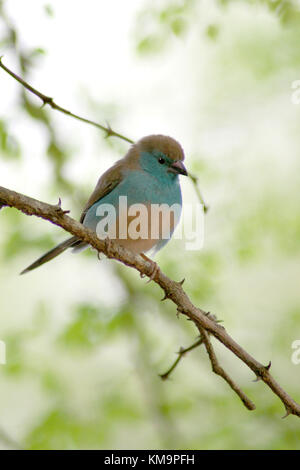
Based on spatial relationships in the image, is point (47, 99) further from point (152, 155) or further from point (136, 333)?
point (136, 333)

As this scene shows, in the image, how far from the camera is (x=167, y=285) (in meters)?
3.02

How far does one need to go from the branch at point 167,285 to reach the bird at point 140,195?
0.90 metres

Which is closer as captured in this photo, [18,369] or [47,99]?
[47,99]

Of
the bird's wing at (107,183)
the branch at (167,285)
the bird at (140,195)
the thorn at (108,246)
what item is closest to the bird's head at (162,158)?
the bird at (140,195)

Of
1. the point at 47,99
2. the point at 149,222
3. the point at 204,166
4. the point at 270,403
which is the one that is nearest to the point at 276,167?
the point at 204,166

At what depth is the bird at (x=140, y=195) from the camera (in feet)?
13.2

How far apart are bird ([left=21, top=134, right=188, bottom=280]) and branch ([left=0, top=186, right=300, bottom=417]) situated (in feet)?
2.95

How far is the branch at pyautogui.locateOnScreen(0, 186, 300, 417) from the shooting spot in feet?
8.11

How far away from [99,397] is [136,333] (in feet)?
2.32

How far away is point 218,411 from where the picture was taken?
5.51 m
